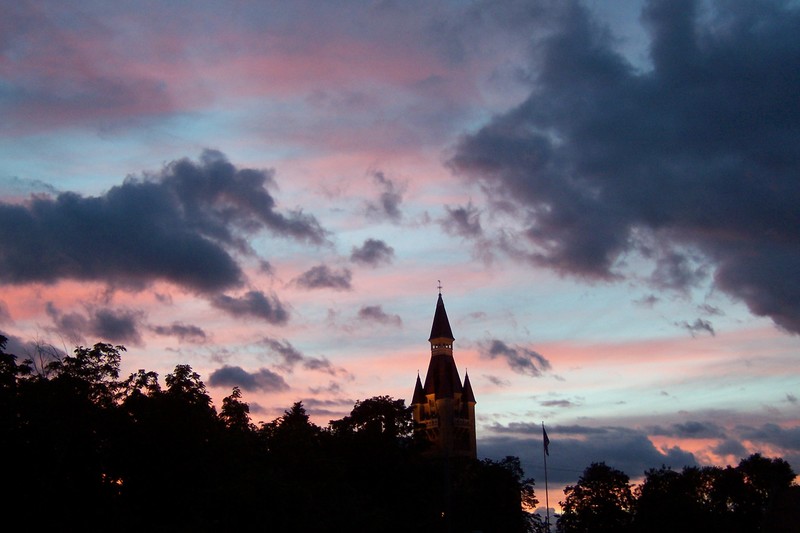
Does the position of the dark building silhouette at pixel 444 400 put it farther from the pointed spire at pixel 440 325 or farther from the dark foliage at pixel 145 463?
the dark foliage at pixel 145 463

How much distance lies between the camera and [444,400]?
404ft

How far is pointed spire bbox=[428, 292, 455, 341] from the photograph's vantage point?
5049 inches

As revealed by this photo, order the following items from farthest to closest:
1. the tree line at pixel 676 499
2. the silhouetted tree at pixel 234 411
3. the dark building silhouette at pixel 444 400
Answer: the dark building silhouette at pixel 444 400
the tree line at pixel 676 499
the silhouetted tree at pixel 234 411

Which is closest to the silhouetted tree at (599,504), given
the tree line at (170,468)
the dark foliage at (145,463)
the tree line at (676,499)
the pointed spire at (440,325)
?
the tree line at (676,499)

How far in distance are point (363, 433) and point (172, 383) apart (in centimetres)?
3192

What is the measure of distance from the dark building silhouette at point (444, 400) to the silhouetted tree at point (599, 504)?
55.4 feet

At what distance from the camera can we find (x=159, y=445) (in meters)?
43.6

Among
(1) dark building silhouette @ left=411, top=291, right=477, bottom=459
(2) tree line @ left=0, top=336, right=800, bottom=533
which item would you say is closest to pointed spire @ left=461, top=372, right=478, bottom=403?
(1) dark building silhouette @ left=411, top=291, right=477, bottom=459

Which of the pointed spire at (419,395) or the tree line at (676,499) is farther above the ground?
the pointed spire at (419,395)

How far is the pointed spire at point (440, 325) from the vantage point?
12825 centimetres

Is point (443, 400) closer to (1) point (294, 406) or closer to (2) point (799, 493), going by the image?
(1) point (294, 406)

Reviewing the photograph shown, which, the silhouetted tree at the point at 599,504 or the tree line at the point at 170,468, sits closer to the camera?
the tree line at the point at 170,468

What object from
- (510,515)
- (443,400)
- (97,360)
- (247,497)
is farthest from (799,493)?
(443,400)

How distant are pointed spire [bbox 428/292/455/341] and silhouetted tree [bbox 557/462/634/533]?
29168mm
